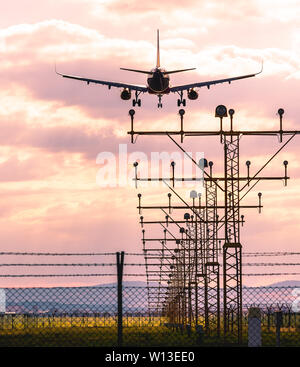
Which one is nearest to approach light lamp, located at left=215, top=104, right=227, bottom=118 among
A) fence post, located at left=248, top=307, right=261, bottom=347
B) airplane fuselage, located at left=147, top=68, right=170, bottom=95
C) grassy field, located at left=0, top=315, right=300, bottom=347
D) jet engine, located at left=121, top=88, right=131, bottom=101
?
grassy field, located at left=0, top=315, right=300, bottom=347

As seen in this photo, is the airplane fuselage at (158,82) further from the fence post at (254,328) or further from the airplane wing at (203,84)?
the fence post at (254,328)

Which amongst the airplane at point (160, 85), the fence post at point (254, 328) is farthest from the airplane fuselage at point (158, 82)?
the fence post at point (254, 328)

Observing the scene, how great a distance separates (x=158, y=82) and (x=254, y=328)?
55.0 metres

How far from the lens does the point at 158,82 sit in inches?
2889

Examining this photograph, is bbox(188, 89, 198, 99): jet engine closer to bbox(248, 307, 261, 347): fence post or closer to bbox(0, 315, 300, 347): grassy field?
bbox(0, 315, 300, 347): grassy field

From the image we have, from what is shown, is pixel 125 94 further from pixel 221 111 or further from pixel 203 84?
pixel 221 111

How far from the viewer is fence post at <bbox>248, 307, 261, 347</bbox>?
19500mm

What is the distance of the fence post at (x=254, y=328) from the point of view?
1950 cm

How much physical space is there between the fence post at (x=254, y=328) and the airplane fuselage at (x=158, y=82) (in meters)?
54.7
